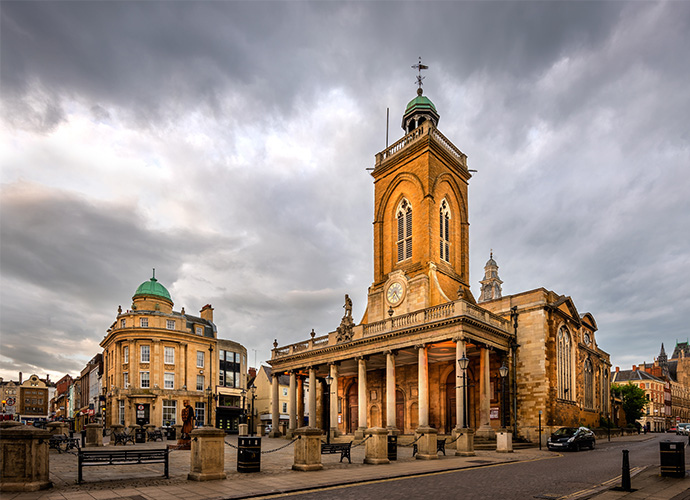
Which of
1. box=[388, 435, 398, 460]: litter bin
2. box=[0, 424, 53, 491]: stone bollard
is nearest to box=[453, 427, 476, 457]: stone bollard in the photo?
box=[388, 435, 398, 460]: litter bin

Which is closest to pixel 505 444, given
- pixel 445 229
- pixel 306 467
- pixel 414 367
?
pixel 414 367

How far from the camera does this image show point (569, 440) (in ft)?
82.8

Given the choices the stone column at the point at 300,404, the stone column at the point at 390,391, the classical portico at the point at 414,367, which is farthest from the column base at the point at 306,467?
the stone column at the point at 300,404

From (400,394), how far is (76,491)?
28.5m

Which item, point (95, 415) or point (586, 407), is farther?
point (95, 415)

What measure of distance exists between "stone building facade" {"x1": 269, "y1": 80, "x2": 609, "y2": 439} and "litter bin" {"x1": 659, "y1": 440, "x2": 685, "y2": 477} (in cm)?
1013

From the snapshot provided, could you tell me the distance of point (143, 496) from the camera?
10.5 metres

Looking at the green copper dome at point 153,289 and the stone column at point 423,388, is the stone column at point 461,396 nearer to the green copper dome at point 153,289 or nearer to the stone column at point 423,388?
the stone column at point 423,388

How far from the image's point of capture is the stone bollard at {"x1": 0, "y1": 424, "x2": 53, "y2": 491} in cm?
1067

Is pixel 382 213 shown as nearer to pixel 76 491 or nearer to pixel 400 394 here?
pixel 400 394

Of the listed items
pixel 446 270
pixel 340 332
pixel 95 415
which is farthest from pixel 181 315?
pixel 446 270

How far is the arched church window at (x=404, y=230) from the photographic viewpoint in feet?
123

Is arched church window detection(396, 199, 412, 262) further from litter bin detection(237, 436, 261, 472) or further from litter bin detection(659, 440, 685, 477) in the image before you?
litter bin detection(659, 440, 685, 477)

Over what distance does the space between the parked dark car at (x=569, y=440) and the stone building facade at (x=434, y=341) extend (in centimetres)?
300
